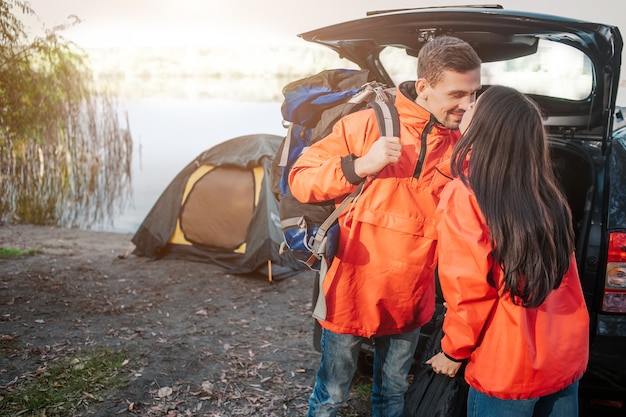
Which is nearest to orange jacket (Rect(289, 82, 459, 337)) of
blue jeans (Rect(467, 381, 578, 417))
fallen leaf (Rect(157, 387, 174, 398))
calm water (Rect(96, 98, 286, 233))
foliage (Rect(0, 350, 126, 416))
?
blue jeans (Rect(467, 381, 578, 417))

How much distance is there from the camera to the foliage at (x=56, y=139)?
7.44m

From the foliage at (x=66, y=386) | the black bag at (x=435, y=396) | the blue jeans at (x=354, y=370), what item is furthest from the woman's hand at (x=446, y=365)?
the foliage at (x=66, y=386)

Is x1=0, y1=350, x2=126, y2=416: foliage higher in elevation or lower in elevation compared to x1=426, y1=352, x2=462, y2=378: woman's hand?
lower

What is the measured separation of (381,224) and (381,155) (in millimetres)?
296

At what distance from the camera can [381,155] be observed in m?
1.79

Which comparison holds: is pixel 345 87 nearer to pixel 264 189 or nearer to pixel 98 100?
pixel 264 189

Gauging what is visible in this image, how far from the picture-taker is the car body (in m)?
2.40

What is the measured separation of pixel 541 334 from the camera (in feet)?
5.22

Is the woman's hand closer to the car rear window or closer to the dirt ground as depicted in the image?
the dirt ground

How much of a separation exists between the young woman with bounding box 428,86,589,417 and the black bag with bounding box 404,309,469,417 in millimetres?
397

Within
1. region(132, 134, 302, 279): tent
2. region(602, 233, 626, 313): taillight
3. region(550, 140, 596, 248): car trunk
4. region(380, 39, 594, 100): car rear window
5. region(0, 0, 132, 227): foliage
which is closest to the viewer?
region(602, 233, 626, 313): taillight

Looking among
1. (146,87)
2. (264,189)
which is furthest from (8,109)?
(146,87)

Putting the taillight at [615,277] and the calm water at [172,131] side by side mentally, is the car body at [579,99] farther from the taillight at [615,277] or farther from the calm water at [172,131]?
the calm water at [172,131]

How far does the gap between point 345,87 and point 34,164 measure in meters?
7.81
